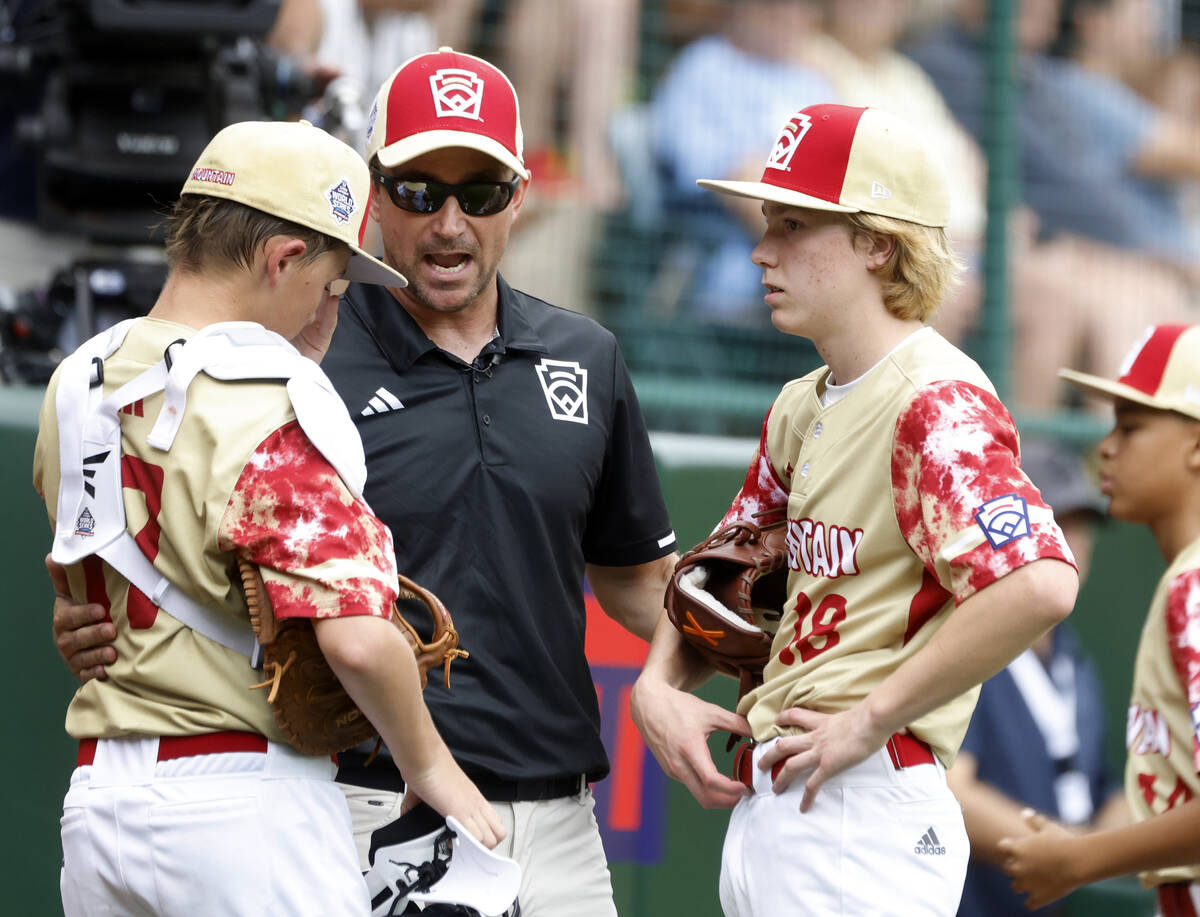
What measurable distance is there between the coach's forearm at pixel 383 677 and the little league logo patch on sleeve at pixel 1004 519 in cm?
86

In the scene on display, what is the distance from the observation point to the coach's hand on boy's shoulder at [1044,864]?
3.56m

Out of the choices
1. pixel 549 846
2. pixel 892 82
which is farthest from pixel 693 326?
pixel 549 846

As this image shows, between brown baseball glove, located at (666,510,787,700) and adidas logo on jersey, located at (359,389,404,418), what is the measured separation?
62 centimetres

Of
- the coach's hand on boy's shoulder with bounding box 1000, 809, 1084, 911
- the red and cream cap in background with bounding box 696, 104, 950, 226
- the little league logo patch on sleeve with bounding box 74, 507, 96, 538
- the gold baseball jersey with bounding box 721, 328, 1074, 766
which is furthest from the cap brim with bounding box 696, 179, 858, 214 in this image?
the coach's hand on boy's shoulder with bounding box 1000, 809, 1084, 911

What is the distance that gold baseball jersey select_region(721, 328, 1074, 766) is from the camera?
2244 millimetres

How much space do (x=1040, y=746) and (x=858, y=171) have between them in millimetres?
2657

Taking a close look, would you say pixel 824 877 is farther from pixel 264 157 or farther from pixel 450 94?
pixel 450 94

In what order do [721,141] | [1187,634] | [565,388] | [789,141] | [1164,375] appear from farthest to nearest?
[721,141]
[1164,375]
[1187,634]
[565,388]
[789,141]

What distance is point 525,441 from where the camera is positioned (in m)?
2.92

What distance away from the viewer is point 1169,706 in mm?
3473

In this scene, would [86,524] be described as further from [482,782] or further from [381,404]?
[482,782]

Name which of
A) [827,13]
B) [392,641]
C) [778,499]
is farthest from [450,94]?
[827,13]

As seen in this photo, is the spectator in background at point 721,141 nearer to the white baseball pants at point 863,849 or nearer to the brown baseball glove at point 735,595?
the brown baseball glove at point 735,595

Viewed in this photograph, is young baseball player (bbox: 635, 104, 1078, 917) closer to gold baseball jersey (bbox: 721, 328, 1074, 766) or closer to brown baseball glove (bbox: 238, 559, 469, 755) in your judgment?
gold baseball jersey (bbox: 721, 328, 1074, 766)
